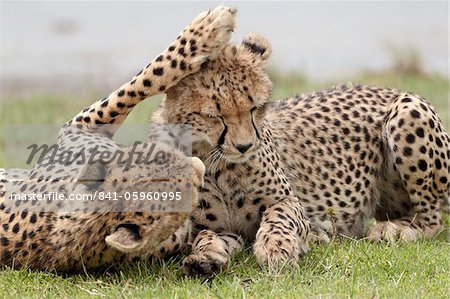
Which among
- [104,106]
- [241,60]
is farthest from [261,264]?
[104,106]

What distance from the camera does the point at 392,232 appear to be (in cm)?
570

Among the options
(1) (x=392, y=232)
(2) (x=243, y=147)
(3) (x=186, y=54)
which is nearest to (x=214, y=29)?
(3) (x=186, y=54)

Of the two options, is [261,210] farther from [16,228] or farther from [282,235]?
[16,228]

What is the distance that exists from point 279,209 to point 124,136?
3.18 metres

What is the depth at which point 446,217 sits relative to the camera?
250 inches

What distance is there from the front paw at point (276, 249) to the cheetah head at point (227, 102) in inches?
15.6

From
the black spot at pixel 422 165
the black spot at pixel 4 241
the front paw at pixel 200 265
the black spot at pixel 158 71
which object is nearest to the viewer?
the front paw at pixel 200 265

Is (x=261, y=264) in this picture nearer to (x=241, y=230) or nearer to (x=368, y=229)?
(x=241, y=230)

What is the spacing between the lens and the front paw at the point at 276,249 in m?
4.82

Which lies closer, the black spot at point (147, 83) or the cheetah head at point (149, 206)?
the cheetah head at point (149, 206)

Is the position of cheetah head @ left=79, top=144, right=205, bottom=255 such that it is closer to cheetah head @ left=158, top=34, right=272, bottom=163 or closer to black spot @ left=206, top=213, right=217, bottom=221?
cheetah head @ left=158, top=34, right=272, bottom=163

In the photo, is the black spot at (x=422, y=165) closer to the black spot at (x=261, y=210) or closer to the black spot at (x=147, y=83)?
the black spot at (x=261, y=210)

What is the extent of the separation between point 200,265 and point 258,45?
1.20m

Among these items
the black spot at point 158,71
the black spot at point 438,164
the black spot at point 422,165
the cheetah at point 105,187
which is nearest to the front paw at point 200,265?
the cheetah at point 105,187
